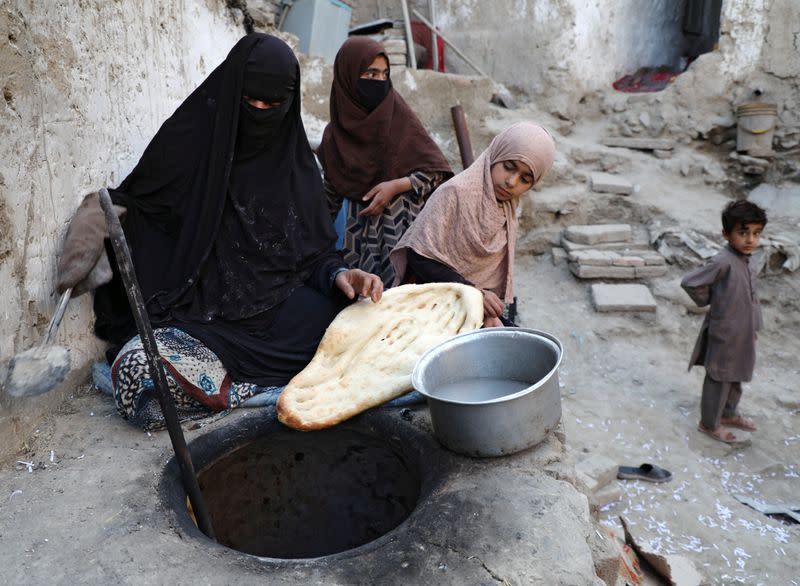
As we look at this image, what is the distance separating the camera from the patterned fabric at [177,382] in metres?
1.95

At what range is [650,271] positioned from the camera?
539 cm

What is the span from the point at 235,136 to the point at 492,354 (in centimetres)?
114

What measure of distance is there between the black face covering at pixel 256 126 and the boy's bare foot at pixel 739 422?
Answer: 337 centimetres

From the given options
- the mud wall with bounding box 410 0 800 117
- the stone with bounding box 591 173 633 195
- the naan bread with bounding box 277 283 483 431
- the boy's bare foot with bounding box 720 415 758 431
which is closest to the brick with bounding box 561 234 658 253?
the stone with bounding box 591 173 633 195

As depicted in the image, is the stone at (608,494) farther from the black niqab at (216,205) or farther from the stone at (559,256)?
the stone at (559,256)

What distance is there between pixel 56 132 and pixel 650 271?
464 cm

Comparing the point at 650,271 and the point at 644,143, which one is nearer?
the point at 650,271

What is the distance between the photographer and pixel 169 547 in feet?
4.82

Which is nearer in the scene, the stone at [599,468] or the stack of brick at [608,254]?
the stone at [599,468]

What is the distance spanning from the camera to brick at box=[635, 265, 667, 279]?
5.39 metres

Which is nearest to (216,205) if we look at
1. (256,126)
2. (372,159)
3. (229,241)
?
(229,241)

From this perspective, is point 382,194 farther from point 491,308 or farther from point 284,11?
point 284,11

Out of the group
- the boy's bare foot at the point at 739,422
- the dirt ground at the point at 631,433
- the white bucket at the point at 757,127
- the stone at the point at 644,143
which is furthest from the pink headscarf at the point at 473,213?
the white bucket at the point at 757,127

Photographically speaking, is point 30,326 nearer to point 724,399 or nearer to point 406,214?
point 406,214
